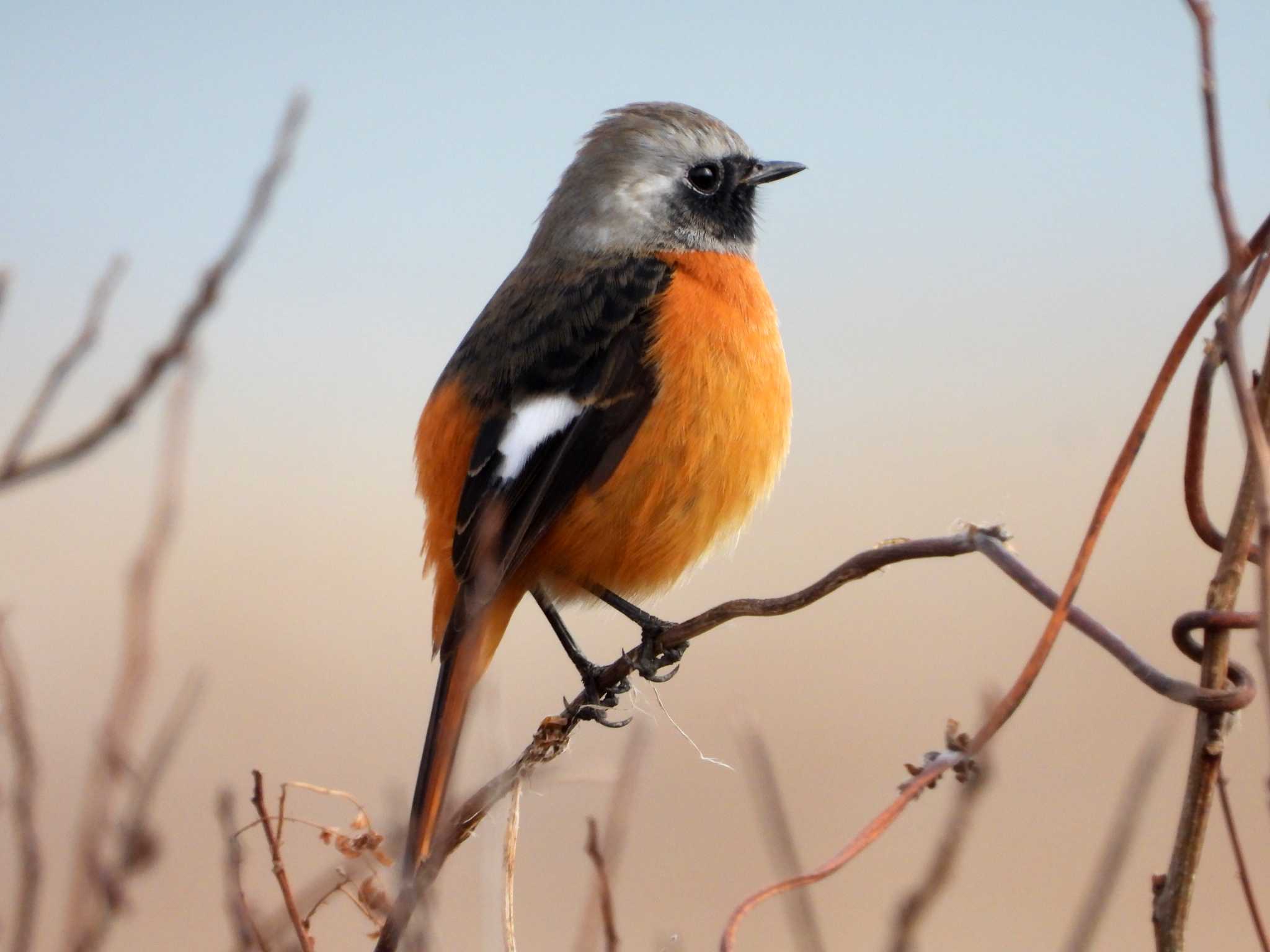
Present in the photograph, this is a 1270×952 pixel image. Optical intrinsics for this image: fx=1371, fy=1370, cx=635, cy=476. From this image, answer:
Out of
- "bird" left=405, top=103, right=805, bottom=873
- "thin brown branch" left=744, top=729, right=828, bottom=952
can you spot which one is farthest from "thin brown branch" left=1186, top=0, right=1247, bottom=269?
"bird" left=405, top=103, right=805, bottom=873

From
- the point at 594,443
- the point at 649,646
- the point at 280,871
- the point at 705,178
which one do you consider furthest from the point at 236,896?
the point at 705,178

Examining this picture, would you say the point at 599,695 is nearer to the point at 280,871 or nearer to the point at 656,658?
the point at 656,658

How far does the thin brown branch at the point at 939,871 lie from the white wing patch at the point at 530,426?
77.4 inches

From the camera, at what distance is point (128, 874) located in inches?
70.8

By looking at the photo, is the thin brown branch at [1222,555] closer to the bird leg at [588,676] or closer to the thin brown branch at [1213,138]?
the thin brown branch at [1213,138]

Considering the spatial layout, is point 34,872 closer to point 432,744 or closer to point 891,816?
point 891,816

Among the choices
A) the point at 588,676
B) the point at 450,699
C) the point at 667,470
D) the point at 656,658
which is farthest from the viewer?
the point at 588,676

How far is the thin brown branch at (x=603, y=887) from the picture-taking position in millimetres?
1795

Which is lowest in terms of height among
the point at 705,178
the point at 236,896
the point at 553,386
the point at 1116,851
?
the point at 236,896

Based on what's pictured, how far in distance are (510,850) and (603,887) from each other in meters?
0.32

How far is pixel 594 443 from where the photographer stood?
3555 mm

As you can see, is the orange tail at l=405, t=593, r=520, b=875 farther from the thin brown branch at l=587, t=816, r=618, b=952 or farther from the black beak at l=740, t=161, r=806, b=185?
the black beak at l=740, t=161, r=806, b=185

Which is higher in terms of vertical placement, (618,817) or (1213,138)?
(1213,138)

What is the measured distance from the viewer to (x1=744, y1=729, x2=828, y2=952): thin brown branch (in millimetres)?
1812
